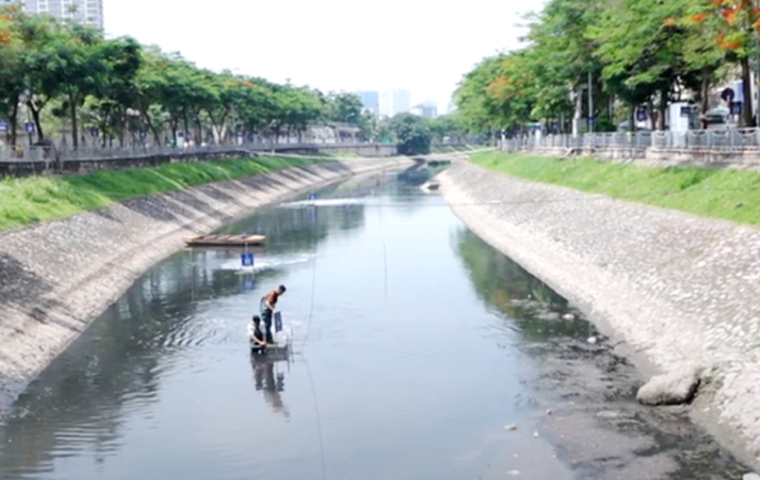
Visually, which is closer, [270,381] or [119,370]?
[270,381]

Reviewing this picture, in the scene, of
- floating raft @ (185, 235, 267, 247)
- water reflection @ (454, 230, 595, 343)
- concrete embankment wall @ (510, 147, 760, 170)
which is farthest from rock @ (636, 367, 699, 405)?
floating raft @ (185, 235, 267, 247)

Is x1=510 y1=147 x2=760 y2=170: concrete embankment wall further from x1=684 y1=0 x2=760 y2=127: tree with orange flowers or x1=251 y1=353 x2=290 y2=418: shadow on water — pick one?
x1=251 y1=353 x2=290 y2=418: shadow on water

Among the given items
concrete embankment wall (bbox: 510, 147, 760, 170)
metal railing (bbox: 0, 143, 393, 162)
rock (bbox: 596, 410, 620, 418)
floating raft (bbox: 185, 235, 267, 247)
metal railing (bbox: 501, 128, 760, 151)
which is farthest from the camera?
floating raft (bbox: 185, 235, 267, 247)

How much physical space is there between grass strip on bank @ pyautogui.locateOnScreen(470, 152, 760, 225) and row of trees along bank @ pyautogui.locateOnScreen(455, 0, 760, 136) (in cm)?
549

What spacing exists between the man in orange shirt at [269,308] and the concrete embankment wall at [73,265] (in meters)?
6.40

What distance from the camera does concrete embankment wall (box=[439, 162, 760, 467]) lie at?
65.7ft

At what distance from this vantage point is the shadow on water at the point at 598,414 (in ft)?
57.5

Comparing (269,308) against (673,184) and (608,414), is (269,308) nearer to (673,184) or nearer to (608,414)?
(608,414)

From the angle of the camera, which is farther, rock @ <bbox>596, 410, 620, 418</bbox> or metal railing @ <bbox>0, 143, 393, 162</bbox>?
metal railing @ <bbox>0, 143, 393, 162</bbox>

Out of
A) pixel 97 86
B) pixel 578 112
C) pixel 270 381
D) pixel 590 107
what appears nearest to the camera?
pixel 270 381

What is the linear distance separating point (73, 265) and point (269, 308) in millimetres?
15209

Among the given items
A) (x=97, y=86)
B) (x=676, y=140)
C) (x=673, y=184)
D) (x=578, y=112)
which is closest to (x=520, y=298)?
(x=673, y=184)

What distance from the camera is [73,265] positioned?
38906 millimetres

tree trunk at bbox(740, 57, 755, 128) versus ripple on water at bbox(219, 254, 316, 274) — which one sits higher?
tree trunk at bbox(740, 57, 755, 128)
